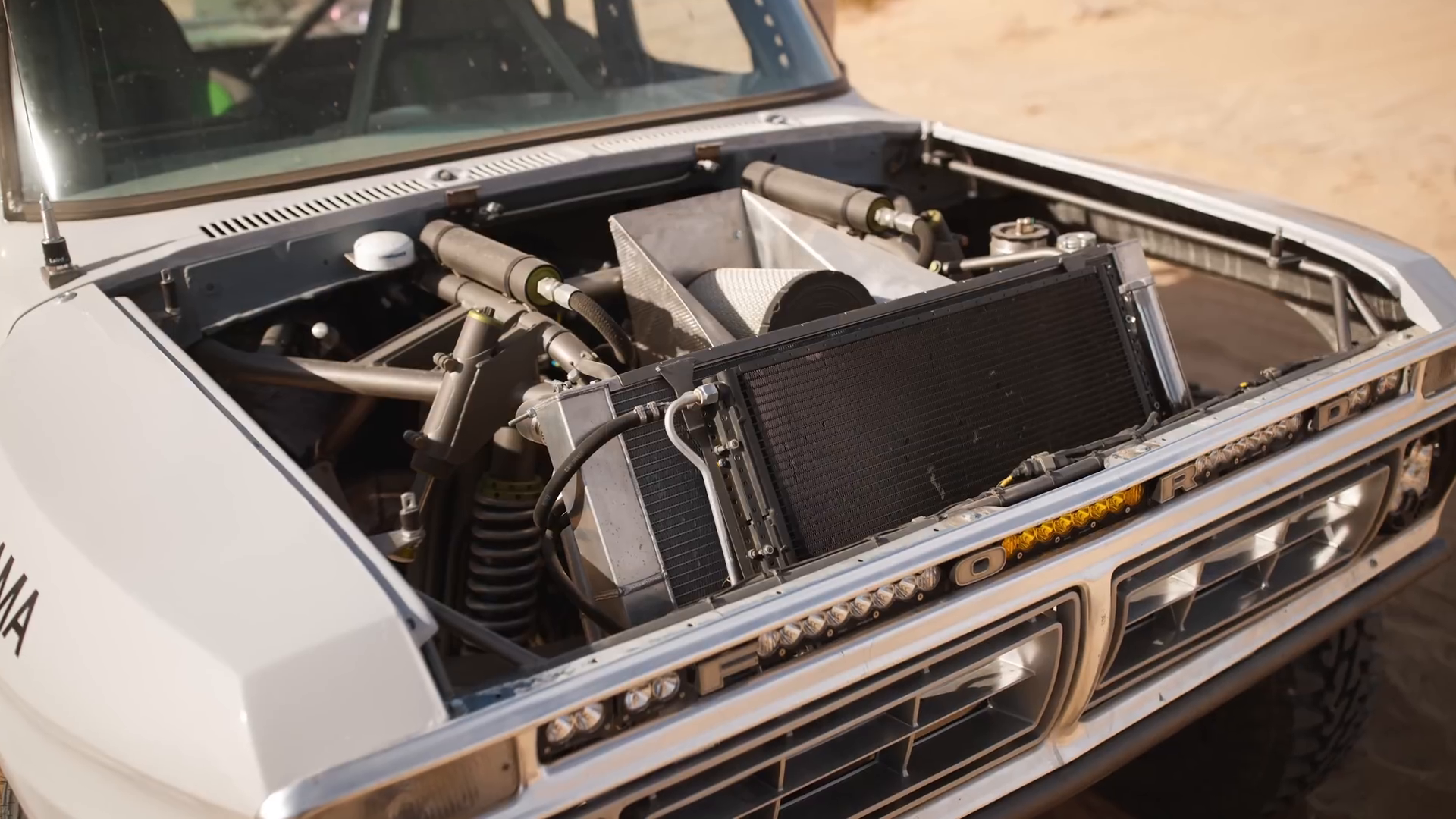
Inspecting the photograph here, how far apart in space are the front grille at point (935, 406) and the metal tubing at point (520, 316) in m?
0.32

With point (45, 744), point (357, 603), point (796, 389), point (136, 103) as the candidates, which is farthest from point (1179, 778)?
point (136, 103)

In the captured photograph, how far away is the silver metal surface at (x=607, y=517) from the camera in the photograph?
1.73 metres

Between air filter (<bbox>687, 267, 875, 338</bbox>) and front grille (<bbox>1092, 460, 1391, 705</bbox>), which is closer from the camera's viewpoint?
front grille (<bbox>1092, 460, 1391, 705</bbox>)

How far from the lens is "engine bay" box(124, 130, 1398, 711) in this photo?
1763 mm

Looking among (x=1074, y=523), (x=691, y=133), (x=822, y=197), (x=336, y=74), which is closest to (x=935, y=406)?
(x=1074, y=523)

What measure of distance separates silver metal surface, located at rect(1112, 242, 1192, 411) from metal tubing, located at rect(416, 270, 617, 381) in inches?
39.9

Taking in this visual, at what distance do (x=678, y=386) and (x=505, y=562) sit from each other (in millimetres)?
592

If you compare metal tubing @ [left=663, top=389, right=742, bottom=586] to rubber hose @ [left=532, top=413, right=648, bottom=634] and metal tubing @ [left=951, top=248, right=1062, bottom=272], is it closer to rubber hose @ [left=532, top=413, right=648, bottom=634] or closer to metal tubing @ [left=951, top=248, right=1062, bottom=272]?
rubber hose @ [left=532, top=413, right=648, bottom=634]

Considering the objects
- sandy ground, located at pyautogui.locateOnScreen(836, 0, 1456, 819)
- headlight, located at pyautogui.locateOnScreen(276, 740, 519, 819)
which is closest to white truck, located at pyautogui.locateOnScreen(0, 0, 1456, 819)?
headlight, located at pyautogui.locateOnScreen(276, 740, 519, 819)

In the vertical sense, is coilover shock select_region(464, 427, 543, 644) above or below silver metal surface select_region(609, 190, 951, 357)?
below

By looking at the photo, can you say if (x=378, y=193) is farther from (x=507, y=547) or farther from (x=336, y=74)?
(x=507, y=547)

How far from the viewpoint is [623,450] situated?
179cm

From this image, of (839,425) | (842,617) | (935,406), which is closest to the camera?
(842,617)

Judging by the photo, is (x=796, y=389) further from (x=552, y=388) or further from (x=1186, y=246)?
(x=1186, y=246)
